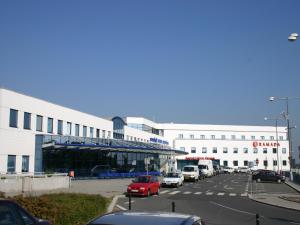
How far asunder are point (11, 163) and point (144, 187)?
15.0m

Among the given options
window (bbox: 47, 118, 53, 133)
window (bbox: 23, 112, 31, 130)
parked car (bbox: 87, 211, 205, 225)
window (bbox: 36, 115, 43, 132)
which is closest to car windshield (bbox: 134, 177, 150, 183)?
window (bbox: 23, 112, 31, 130)

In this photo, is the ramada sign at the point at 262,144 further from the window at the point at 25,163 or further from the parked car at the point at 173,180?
the window at the point at 25,163

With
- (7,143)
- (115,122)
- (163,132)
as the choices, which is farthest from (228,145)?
(7,143)

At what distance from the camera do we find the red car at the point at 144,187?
33469mm

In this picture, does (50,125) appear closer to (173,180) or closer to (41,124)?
(41,124)

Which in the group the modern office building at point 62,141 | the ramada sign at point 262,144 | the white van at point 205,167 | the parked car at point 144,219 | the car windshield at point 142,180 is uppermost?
the ramada sign at point 262,144

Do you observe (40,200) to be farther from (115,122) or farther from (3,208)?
(115,122)

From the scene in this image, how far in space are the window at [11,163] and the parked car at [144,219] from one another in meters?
37.8

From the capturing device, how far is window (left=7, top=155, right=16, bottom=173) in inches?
1656

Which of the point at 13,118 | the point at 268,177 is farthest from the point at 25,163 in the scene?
the point at 268,177

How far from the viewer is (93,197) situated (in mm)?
16266

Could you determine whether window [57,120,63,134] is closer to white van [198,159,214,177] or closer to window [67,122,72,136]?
window [67,122,72,136]

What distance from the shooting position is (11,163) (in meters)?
42.5

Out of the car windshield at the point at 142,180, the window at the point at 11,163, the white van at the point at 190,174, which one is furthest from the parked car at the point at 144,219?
the white van at the point at 190,174
